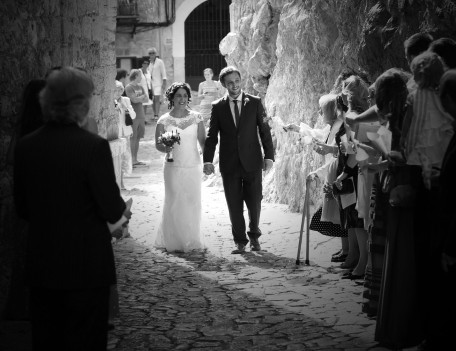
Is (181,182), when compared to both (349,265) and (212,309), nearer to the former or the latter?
(349,265)

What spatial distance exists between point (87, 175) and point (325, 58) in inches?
293

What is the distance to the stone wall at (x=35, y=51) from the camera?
6.21m

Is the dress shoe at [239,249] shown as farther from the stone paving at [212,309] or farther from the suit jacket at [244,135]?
the suit jacket at [244,135]

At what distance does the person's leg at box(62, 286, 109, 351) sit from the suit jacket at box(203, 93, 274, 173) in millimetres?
4874

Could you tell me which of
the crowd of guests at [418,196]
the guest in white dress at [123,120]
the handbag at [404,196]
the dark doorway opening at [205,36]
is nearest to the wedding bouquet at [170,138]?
the crowd of guests at [418,196]

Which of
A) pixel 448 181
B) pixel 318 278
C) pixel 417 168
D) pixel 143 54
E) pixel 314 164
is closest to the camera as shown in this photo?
pixel 448 181

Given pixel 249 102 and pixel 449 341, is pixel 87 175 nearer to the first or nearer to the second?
pixel 449 341

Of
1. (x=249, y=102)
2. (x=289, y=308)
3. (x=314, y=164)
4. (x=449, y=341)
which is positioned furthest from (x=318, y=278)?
(x=314, y=164)

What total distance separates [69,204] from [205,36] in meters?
30.6

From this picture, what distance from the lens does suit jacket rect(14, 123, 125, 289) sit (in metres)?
4.13

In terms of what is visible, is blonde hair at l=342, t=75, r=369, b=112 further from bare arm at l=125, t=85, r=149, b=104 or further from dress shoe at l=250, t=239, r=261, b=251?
bare arm at l=125, t=85, r=149, b=104

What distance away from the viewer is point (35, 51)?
22.0ft

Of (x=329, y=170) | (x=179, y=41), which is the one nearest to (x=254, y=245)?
(x=329, y=170)

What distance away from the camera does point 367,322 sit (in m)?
6.26
